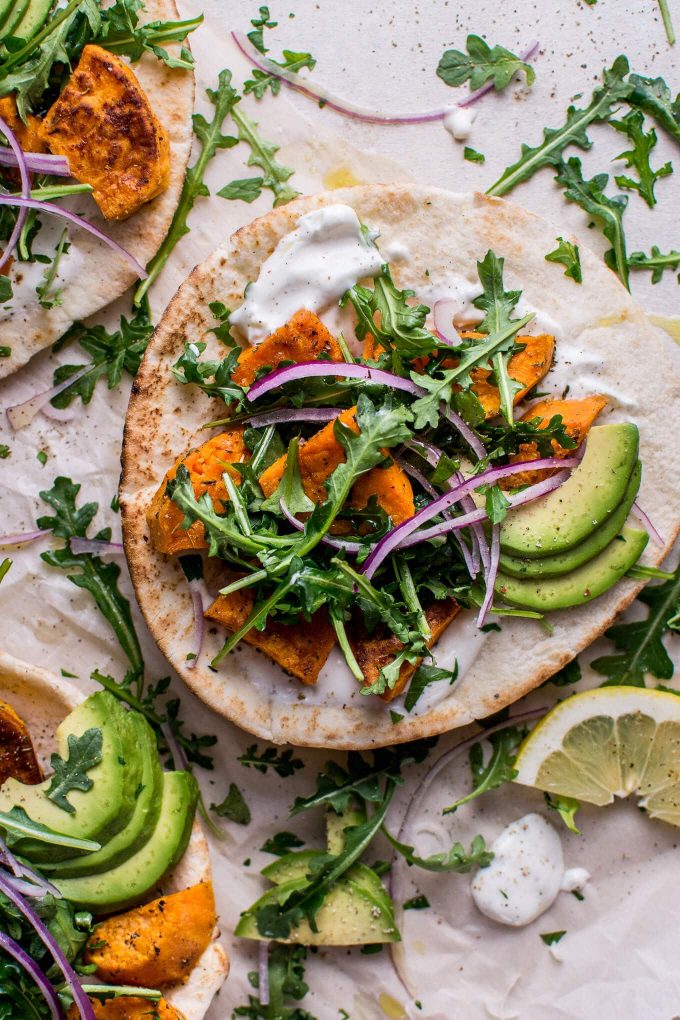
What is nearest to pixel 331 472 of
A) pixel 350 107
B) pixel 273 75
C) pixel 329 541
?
pixel 329 541

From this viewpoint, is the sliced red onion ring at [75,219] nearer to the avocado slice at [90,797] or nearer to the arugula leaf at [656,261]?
the avocado slice at [90,797]

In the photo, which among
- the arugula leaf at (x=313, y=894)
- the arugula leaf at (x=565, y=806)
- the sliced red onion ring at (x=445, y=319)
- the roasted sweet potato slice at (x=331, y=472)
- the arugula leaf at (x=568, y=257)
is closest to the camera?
the roasted sweet potato slice at (x=331, y=472)

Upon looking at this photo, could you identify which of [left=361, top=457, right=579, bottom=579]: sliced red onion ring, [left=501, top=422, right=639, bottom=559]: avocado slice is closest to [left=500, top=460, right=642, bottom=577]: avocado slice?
[left=501, top=422, right=639, bottom=559]: avocado slice

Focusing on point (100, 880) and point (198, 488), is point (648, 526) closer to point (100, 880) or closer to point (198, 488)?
point (198, 488)

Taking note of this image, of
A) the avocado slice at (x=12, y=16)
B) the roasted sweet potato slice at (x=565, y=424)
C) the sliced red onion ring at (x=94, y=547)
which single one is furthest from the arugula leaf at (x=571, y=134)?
the sliced red onion ring at (x=94, y=547)

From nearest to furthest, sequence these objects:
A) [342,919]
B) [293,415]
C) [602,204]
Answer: [293,415] < [342,919] < [602,204]

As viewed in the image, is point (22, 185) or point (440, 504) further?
point (22, 185)
